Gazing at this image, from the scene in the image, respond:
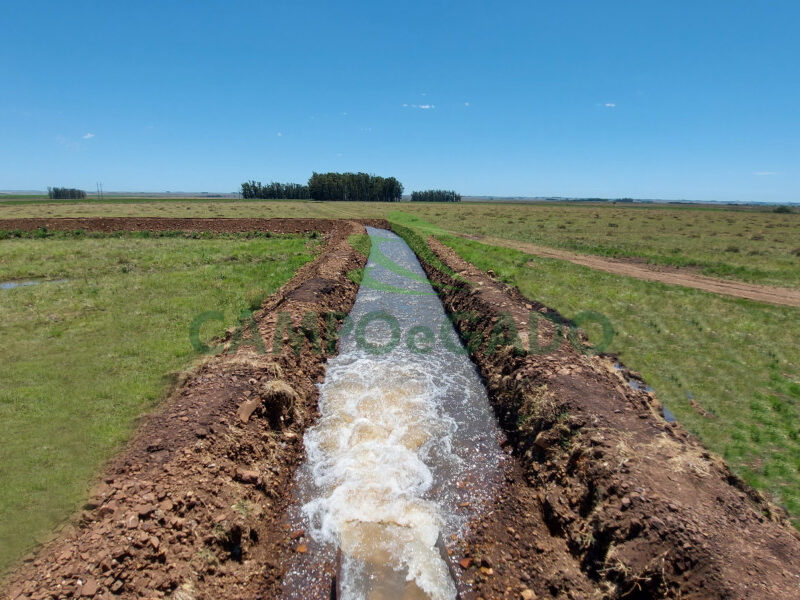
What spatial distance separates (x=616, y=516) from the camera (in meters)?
5.48

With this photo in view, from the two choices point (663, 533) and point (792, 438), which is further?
point (792, 438)

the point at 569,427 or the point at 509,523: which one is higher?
the point at 569,427

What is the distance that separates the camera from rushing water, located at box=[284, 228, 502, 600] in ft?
18.1

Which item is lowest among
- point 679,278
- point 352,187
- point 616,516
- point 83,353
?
point 616,516

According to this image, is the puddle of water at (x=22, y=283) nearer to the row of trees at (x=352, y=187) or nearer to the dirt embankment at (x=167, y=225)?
the dirt embankment at (x=167, y=225)

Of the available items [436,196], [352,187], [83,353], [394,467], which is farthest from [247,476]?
[436,196]

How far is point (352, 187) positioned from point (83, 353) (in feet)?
451

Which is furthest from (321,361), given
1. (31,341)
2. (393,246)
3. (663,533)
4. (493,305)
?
(393,246)

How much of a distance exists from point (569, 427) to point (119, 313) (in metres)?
14.5

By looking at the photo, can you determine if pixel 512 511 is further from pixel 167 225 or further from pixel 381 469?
pixel 167 225

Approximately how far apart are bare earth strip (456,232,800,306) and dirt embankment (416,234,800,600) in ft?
44.6

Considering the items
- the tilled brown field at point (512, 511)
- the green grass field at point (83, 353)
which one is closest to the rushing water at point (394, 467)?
the tilled brown field at point (512, 511)

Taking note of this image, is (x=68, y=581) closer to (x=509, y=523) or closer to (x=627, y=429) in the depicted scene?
(x=509, y=523)

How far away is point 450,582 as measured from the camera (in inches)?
211
